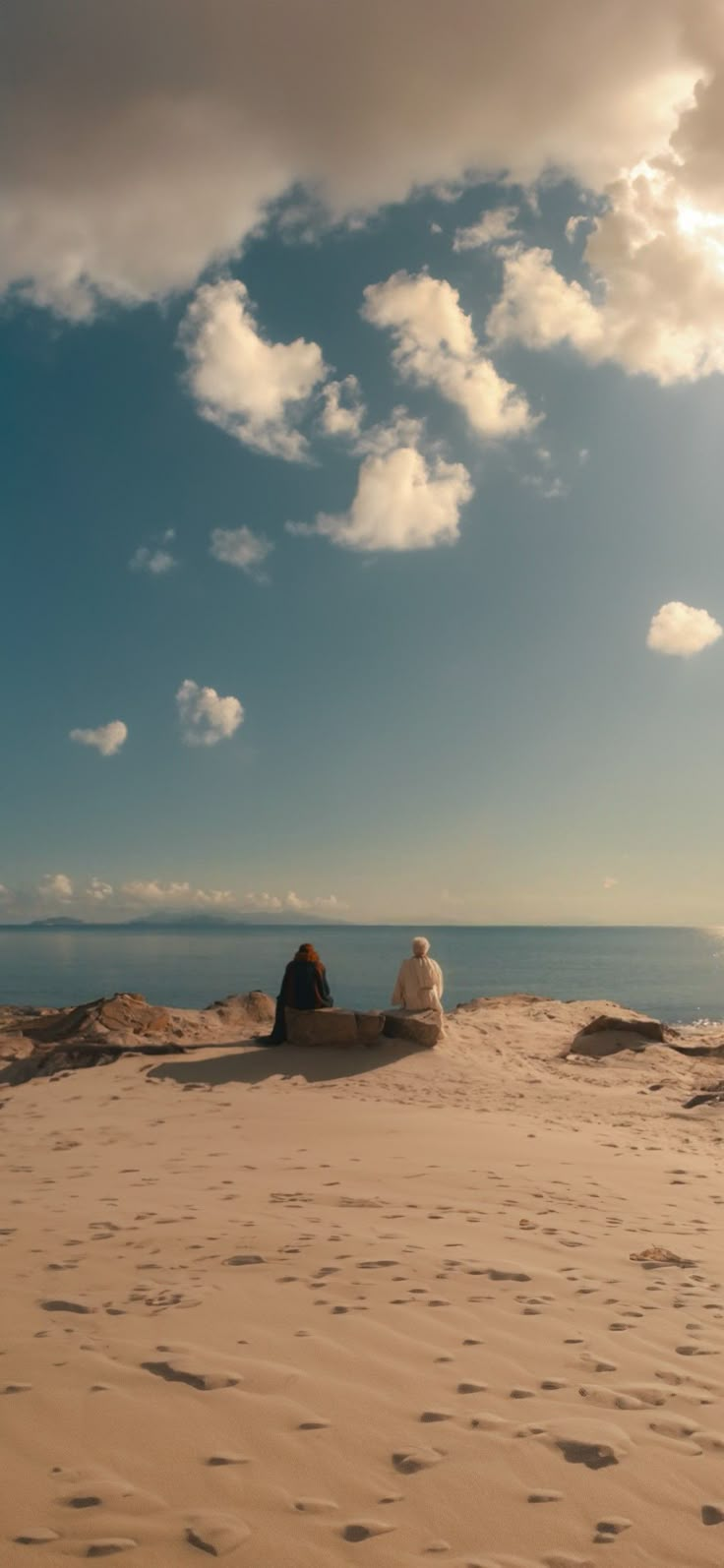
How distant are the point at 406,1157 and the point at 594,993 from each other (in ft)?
160

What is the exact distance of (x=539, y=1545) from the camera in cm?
279

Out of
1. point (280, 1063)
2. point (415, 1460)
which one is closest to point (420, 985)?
point (280, 1063)

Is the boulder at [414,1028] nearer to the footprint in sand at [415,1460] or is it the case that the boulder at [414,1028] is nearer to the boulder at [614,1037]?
the boulder at [614,1037]

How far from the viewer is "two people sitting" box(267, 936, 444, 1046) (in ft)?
50.6

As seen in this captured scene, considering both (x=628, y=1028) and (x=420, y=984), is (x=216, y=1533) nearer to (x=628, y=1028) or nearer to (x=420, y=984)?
(x=420, y=984)

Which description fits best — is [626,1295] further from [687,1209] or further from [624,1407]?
[687,1209]

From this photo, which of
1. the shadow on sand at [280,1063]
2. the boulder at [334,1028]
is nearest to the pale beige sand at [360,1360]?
the shadow on sand at [280,1063]

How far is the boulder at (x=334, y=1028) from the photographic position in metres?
15.1

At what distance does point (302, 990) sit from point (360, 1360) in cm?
1155

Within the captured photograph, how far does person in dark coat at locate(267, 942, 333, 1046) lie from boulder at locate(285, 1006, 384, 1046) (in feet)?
0.72

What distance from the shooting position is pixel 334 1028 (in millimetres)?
15141

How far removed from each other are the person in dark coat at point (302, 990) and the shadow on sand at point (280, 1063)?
1.21 feet

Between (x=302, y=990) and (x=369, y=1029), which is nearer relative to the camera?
(x=369, y=1029)

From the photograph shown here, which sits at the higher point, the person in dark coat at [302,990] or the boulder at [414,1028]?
the person in dark coat at [302,990]
